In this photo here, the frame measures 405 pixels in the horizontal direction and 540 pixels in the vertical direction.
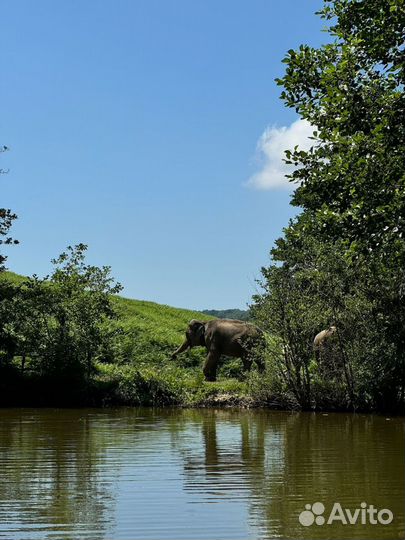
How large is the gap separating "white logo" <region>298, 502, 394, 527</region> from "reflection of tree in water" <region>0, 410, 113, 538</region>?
8.36 feet

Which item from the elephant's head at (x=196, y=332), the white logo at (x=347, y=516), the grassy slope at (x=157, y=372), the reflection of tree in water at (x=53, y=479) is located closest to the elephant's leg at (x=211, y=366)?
the grassy slope at (x=157, y=372)

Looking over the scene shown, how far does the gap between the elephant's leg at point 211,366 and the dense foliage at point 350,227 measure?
6532 mm

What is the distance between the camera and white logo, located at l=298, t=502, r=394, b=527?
10852 millimetres

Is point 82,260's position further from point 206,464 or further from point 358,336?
point 206,464

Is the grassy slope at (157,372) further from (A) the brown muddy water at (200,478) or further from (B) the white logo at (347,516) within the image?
(B) the white logo at (347,516)

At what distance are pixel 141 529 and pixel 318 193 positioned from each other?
1058cm

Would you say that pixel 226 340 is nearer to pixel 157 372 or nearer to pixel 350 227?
pixel 157 372

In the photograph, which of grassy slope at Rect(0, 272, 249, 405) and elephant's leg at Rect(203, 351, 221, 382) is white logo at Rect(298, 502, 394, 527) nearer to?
grassy slope at Rect(0, 272, 249, 405)

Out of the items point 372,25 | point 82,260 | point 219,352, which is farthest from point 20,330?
point 372,25

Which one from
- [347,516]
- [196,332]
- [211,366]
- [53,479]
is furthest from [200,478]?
[196,332]

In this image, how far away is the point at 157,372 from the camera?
30172mm

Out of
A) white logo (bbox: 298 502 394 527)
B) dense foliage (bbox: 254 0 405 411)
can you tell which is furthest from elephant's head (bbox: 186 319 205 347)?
white logo (bbox: 298 502 394 527)

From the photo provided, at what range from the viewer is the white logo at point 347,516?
35.6 ft

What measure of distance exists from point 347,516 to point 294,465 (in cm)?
442
